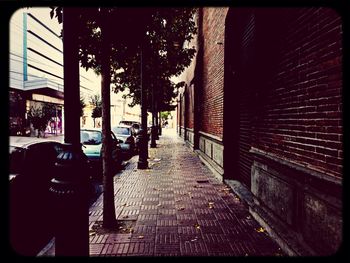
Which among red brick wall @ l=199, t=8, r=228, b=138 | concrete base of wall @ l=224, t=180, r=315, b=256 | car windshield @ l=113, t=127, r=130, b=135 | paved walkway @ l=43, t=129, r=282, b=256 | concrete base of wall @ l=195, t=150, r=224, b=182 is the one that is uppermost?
red brick wall @ l=199, t=8, r=228, b=138

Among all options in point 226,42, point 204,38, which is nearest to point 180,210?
point 226,42

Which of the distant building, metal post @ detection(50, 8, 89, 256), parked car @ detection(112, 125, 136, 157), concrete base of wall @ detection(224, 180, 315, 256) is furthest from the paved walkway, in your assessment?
the distant building

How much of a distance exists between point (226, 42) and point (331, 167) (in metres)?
6.64

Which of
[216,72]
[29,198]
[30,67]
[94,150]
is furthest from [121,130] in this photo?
[30,67]

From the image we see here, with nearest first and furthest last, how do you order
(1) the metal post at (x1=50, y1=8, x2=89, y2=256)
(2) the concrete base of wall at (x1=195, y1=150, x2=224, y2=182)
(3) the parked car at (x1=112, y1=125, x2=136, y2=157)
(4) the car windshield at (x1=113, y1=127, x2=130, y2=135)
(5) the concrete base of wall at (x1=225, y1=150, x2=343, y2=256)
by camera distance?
1. (1) the metal post at (x1=50, y1=8, x2=89, y2=256)
2. (5) the concrete base of wall at (x1=225, y1=150, x2=343, y2=256)
3. (2) the concrete base of wall at (x1=195, y1=150, x2=224, y2=182)
4. (3) the parked car at (x1=112, y1=125, x2=136, y2=157)
5. (4) the car windshield at (x1=113, y1=127, x2=130, y2=135)

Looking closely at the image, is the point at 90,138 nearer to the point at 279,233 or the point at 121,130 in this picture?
the point at 121,130

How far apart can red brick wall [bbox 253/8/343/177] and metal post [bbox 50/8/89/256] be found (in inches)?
101

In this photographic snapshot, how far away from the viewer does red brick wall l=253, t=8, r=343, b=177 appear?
11.0ft

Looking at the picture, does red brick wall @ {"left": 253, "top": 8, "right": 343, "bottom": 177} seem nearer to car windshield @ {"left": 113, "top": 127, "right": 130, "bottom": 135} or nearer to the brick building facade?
the brick building facade

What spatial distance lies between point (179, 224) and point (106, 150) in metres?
1.75

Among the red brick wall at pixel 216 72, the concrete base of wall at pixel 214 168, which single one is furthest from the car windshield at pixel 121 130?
the red brick wall at pixel 216 72

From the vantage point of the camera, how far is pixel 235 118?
365 inches

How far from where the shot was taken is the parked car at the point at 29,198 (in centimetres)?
480

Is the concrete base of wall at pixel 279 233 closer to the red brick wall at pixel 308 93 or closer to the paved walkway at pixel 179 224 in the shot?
the paved walkway at pixel 179 224
